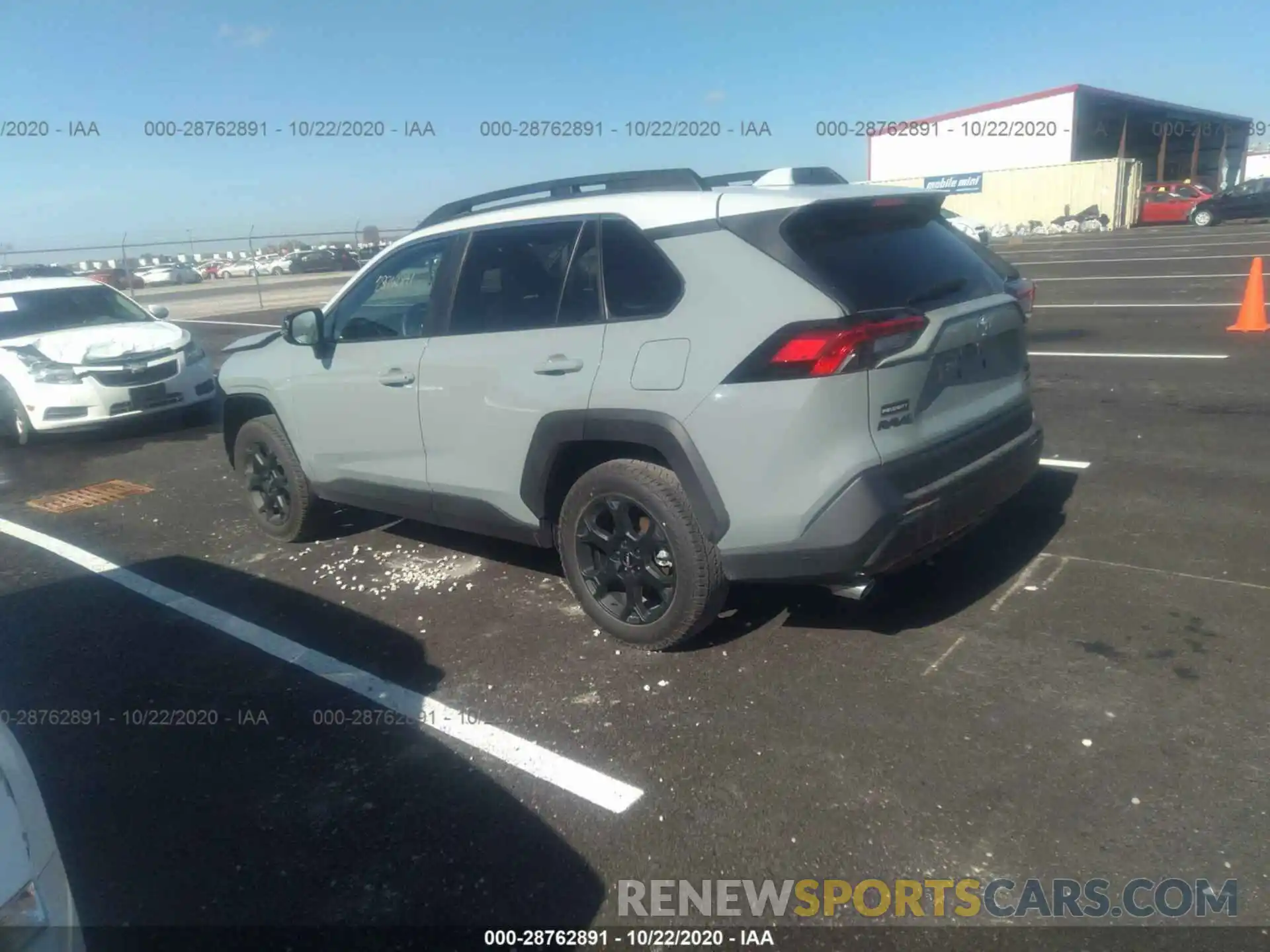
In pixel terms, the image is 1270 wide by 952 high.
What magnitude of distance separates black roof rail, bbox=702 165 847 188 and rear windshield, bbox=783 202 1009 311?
55 cm

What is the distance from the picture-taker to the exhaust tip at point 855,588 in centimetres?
354

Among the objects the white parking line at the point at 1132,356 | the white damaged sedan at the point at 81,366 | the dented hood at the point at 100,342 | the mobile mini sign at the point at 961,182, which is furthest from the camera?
the mobile mini sign at the point at 961,182

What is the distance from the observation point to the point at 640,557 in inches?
154

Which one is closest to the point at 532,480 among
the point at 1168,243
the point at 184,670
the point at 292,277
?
the point at 184,670

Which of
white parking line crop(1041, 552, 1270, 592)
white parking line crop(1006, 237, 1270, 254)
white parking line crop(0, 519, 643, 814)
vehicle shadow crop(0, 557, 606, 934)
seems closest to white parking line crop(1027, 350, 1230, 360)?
white parking line crop(1041, 552, 1270, 592)

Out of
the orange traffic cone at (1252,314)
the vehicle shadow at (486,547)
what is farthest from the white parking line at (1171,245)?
the vehicle shadow at (486,547)

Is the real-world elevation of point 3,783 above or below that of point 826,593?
above

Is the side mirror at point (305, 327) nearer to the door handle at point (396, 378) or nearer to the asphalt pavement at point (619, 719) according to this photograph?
the door handle at point (396, 378)

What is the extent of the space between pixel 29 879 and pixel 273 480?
4025 mm

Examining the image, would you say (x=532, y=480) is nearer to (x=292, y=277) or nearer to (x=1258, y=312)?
(x=1258, y=312)

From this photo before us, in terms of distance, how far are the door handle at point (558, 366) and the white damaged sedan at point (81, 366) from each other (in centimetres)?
662

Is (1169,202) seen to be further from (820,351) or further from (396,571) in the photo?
(820,351)

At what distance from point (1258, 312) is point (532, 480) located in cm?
976

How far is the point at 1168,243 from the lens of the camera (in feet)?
84.3
